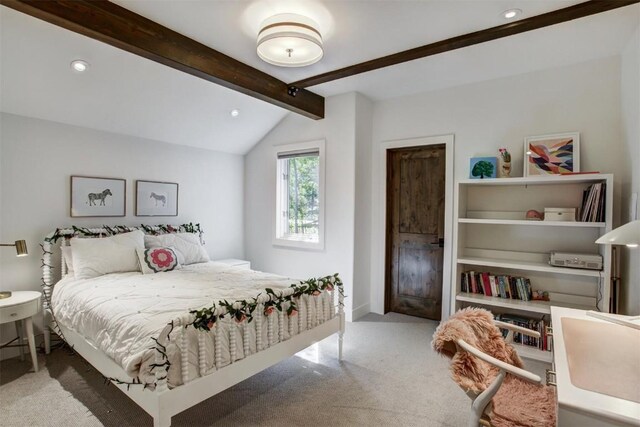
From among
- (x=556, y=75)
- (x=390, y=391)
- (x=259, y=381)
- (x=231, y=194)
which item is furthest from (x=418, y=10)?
(x=231, y=194)

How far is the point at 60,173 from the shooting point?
10.4 ft

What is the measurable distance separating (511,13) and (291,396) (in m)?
3.00

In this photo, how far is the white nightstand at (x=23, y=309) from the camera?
8.05 ft

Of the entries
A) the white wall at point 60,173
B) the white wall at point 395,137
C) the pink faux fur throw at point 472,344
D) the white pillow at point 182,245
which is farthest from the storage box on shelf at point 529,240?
the white wall at point 60,173

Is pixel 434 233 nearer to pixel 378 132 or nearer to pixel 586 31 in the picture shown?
pixel 378 132

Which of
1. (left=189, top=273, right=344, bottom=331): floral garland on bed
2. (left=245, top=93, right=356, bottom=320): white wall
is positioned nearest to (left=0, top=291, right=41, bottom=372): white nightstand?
(left=189, top=273, right=344, bottom=331): floral garland on bed

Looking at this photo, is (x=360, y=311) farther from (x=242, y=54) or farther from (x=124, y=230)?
(x=242, y=54)

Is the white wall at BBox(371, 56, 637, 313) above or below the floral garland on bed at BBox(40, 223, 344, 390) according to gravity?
above

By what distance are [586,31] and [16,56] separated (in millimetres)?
4278

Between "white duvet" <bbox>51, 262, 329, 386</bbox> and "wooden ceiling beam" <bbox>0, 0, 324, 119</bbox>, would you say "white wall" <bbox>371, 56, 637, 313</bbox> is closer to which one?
"wooden ceiling beam" <bbox>0, 0, 324, 119</bbox>

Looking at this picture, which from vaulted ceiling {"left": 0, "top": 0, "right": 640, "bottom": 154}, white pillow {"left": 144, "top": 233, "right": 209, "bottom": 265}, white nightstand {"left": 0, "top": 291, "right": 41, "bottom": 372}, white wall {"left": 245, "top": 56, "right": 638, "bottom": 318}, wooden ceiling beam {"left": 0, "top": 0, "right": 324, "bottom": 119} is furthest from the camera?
white pillow {"left": 144, "top": 233, "right": 209, "bottom": 265}

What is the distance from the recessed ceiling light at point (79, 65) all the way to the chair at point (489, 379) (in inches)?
129

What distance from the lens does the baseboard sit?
3.85m

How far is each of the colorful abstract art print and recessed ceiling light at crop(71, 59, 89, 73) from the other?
3.93 meters
